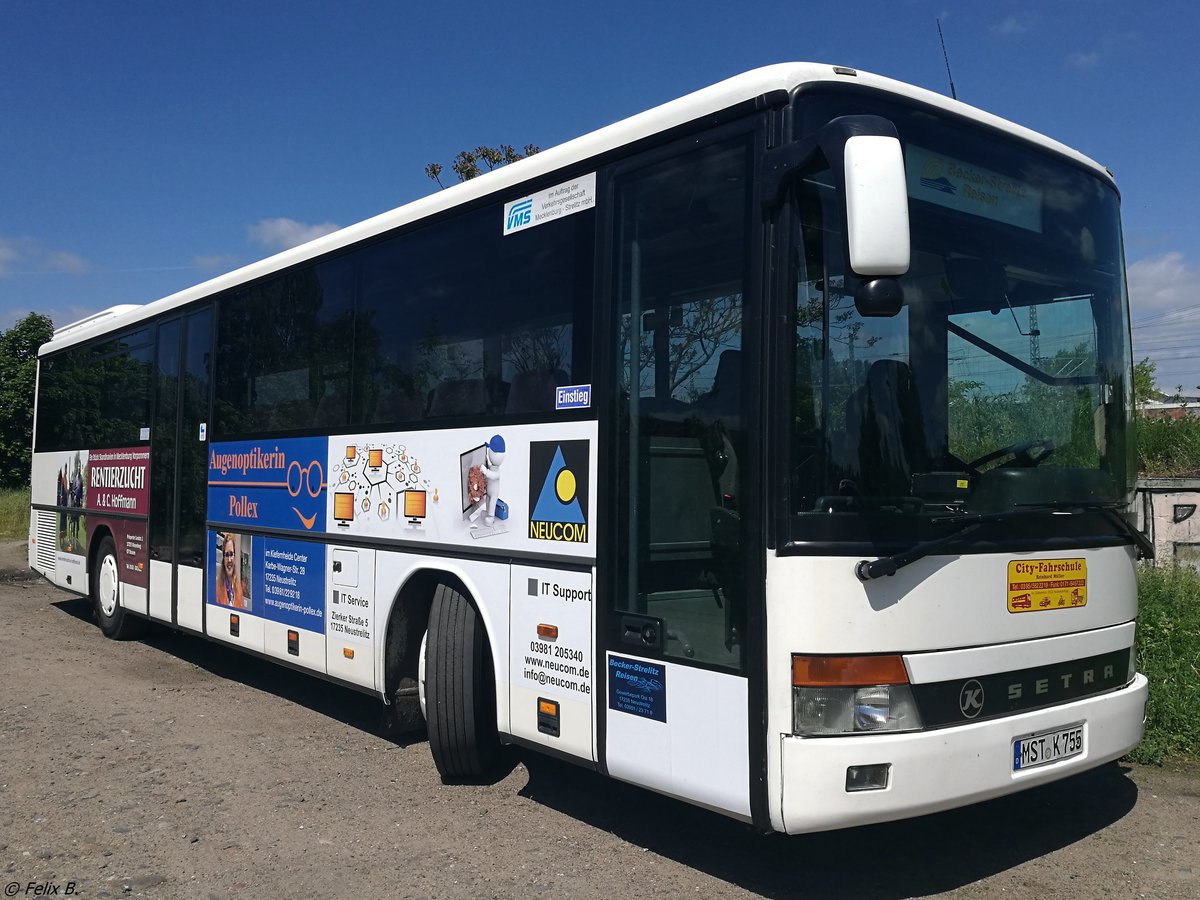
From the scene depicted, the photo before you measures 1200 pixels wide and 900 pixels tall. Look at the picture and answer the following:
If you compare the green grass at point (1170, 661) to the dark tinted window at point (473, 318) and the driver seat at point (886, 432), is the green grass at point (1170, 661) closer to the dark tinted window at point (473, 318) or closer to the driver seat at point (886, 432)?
the driver seat at point (886, 432)

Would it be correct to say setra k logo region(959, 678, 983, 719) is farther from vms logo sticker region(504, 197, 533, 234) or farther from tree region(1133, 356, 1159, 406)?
tree region(1133, 356, 1159, 406)

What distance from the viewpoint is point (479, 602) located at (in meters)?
5.90

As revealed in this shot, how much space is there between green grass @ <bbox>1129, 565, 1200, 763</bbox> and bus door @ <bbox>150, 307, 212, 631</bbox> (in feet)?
23.2

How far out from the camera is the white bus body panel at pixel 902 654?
162 inches

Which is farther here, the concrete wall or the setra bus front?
the concrete wall

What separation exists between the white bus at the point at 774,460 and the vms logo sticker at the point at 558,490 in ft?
0.08

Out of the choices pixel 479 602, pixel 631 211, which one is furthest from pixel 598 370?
pixel 479 602

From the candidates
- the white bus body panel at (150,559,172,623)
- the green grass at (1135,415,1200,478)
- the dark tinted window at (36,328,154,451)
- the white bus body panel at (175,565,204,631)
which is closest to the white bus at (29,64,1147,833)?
the white bus body panel at (175,565,204,631)

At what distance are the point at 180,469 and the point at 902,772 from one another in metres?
7.34

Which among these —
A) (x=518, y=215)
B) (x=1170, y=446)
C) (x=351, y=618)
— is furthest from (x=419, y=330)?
(x=1170, y=446)

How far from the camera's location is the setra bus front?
413 cm

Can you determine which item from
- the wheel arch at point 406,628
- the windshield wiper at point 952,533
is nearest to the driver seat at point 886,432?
the windshield wiper at point 952,533

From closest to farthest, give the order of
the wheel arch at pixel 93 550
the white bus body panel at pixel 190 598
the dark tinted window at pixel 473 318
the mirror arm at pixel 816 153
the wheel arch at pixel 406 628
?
the mirror arm at pixel 816 153 → the dark tinted window at pixel 473 318 → the wheel arch at pixel 406 628 → the white bus body panel at pixel 190 598 → the wheel arch at pixel 93 550

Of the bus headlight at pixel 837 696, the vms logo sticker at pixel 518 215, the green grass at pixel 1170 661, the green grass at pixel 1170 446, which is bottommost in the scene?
the green grass at pixel 1170 661
